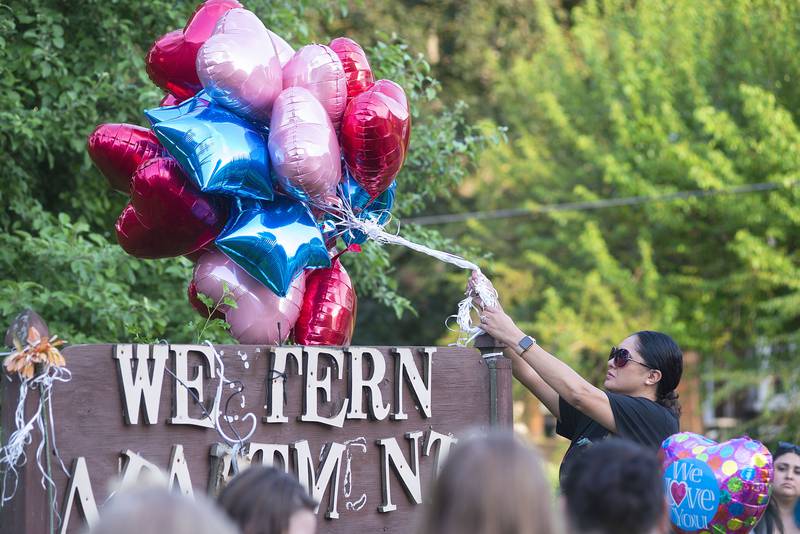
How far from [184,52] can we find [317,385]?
1222 millimetres

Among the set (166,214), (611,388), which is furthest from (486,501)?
(611,388)

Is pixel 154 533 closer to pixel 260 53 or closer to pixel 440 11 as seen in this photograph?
pixel 260 53

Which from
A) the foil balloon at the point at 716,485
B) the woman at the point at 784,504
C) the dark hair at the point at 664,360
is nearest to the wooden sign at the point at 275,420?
the dark hair at the point at 664,360

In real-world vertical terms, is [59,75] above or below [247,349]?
above

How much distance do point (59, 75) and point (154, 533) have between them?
4304 millimetres

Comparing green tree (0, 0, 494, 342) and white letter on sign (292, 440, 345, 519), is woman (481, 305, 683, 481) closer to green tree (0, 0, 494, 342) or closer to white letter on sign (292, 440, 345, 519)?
white letter on sign (292, 440, 345, 519)

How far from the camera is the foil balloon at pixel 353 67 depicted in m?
3.59

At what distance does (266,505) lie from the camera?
2168mm

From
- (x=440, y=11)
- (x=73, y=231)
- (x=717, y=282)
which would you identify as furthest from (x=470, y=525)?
(x=440, y=11)

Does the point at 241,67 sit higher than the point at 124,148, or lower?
higher

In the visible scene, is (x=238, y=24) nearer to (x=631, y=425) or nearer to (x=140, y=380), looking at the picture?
(x=140, y=380)

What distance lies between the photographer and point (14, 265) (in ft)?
17.8

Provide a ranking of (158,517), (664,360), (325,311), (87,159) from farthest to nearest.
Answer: (87,159), (664,360), (325,311), (158,517)

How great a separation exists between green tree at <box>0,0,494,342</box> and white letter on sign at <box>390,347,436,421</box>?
4.09ft
